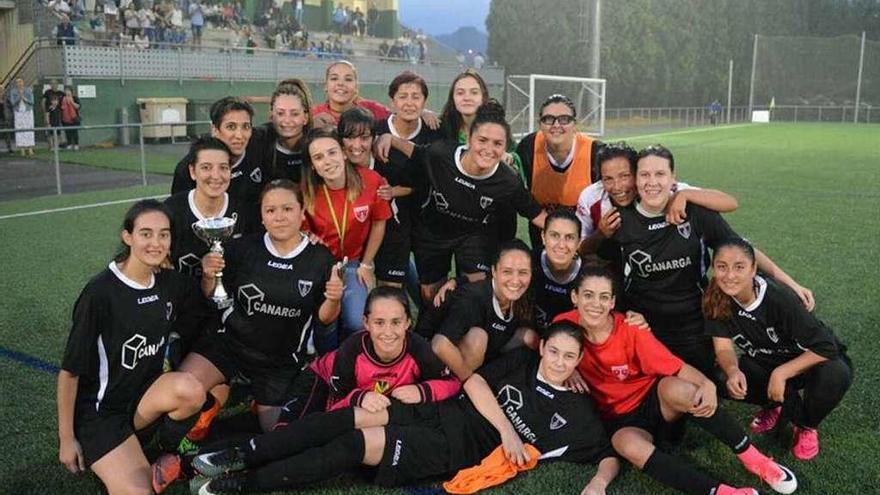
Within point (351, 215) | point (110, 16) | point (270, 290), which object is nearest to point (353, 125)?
point (351, 215)

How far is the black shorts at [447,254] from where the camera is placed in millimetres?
4672

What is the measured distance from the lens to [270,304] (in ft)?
12.4

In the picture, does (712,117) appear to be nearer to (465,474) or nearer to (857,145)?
(857,145)

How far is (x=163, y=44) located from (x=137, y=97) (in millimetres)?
1787

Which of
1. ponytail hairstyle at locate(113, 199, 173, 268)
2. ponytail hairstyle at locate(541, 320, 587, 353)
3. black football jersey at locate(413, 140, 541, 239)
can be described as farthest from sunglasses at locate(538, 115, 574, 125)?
ponytail hairstyle at locate(113, 199, 173, 268)

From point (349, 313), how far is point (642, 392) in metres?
1.62

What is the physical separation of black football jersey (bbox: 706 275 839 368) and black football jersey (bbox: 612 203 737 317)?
30 centimetres

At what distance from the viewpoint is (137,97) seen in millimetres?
20031

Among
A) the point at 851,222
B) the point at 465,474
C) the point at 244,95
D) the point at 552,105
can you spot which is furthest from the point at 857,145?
the point at 465,474

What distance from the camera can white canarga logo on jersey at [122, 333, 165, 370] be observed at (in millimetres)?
3330

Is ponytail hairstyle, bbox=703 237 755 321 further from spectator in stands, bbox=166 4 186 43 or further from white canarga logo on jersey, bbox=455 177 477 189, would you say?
spectator in stands, bbox=166 4 186 43

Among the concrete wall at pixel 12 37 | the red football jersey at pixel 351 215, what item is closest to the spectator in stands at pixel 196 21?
Result: the concrete wall at pixel 12 37

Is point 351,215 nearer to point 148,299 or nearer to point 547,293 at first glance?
point 547,293

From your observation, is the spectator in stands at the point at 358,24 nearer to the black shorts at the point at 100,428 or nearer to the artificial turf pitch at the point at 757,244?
the artificial turf pitch at the point at 757,244
